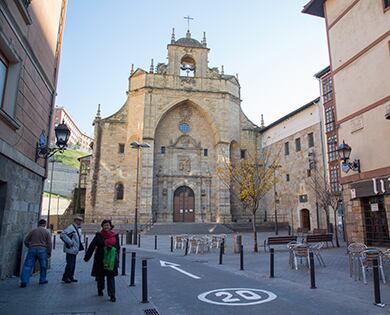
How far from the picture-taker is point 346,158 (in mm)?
12594

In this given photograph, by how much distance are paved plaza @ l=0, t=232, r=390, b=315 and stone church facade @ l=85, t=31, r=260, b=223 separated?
22741 millimetres

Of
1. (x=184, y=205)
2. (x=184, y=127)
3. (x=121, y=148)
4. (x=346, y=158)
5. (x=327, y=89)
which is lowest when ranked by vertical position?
→ (x=184, y=205)

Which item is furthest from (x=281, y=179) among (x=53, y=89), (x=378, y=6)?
(x=53, y=89)

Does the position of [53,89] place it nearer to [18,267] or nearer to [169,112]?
[18,267]

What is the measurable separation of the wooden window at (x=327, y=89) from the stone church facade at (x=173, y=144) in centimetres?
1185

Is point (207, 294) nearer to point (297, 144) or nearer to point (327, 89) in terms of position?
point (327, 89)

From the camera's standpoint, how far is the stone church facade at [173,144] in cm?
3275

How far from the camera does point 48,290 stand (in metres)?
7.16

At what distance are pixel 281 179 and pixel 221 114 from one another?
9.87m

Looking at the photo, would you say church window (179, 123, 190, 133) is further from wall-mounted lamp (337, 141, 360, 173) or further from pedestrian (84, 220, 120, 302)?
pedestrian (84, 220, 120, 302)

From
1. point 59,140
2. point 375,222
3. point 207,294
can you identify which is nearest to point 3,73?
point 59,140

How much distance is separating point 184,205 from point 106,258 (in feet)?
93.6

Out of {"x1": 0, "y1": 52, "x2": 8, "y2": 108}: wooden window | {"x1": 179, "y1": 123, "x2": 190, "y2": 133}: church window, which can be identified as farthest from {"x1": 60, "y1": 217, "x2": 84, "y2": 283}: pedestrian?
{"x1": 179, "y1": 123, "x2": 190, "y2": 133}: church window

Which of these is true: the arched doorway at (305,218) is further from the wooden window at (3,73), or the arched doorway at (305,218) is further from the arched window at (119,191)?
the wooden window at (3,73)
